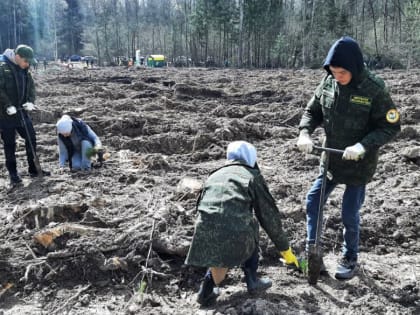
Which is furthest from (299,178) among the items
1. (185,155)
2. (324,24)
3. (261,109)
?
(324,24)

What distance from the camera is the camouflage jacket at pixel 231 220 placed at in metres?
2.74

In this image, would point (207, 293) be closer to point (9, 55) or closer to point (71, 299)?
point (71, 299)

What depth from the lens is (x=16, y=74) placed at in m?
5.42

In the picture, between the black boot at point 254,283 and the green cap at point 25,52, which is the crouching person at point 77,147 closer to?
the green cap at point 25,52

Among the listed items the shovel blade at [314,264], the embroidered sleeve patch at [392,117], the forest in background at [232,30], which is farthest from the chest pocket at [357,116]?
the forest in background at [232,30]

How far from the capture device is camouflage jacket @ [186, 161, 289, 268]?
274cm

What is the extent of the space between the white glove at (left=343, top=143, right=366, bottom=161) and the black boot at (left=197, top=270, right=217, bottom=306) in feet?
4.24

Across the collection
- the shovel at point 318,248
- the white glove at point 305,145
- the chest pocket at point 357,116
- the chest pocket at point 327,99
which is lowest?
the shovel at point 318,248

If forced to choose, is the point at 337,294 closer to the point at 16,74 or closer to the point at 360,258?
the point at 360,258

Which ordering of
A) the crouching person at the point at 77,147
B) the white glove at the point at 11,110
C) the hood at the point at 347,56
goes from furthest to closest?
the crouching person at the point at 77,147 < the white glove at the point at 11,110 < the hood at the point at 347,56

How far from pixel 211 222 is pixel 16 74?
158 inches

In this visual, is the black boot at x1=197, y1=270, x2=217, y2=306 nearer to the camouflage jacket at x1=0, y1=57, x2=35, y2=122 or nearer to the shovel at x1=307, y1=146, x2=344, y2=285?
the shovel at x1=307, y1=146, x2=344, y2=285

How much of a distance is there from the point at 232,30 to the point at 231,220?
40.6m

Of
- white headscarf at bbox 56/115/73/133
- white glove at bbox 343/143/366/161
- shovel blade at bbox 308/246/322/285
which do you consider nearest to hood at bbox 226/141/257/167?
white glove at bbox 343/143/366/161
